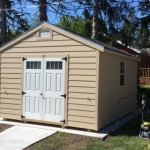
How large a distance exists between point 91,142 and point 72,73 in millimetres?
2125

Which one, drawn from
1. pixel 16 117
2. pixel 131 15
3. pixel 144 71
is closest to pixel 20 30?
pixel 131 15

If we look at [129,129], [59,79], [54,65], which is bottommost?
[129,129]

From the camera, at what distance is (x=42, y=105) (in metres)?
8.29

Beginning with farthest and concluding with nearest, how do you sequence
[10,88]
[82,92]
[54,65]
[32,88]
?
1. [10,88]
2. [32,88]
3. [54,65]
4. [82,92]

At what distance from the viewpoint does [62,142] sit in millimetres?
6836

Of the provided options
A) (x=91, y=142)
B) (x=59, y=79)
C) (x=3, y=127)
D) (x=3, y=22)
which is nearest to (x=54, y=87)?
(x=59, y=79)

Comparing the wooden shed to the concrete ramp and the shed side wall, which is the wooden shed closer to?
the shed side wall

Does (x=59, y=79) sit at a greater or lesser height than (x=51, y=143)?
greater

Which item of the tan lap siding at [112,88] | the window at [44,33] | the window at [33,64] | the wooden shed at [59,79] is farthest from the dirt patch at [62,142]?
the window at [44,33]

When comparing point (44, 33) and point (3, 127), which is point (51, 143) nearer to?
point (3, 127)

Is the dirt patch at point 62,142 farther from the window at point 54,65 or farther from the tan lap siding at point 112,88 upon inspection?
the window at point 54,65

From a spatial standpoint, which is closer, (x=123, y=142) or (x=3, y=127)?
(x=123, y=142)

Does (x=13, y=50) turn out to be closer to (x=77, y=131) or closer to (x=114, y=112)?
(x=77, y=131)

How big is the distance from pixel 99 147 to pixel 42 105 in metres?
2.59
